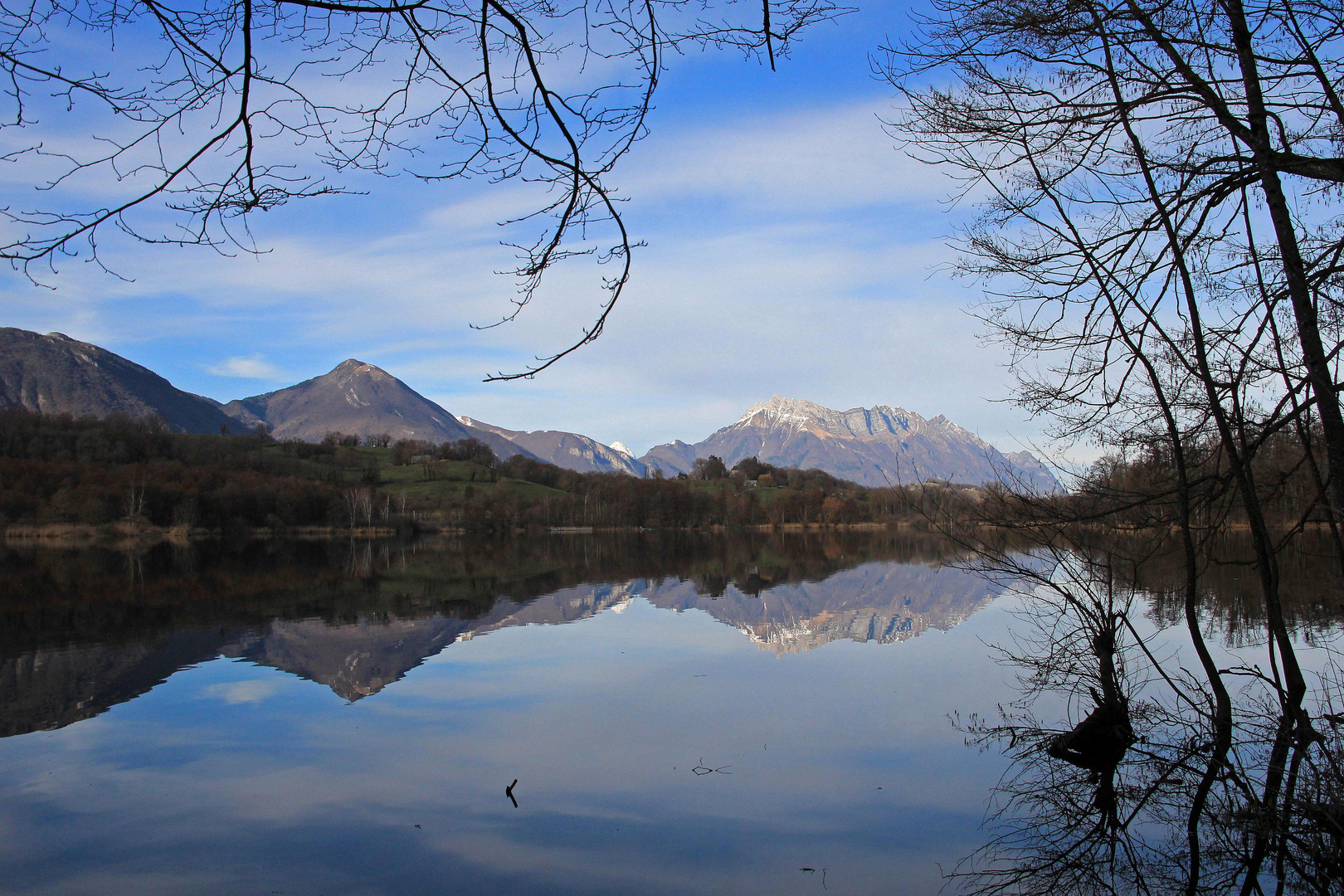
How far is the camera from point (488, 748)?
11.6 m

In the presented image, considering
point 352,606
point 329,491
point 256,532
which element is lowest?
point 352,606

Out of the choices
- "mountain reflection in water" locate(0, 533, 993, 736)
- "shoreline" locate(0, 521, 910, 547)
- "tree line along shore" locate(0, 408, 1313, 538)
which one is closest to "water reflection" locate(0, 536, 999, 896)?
"mountain reflection in water" locate(0, 533, 993, 736)

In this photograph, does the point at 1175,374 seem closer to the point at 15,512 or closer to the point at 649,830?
the point at 649,830

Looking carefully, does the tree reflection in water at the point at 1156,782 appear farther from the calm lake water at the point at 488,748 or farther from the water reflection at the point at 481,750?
the water reflection at the point at 481,750

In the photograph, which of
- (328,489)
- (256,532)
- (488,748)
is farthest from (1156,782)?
(328,489)

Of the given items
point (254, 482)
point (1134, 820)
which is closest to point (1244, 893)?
point (1134, 820)

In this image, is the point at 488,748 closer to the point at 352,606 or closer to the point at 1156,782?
the point at 1156,782

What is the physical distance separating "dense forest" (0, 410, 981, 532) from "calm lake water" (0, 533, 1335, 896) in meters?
64.5

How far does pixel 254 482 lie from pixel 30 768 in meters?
107

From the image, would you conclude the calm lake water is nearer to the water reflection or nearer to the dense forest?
the water reflection

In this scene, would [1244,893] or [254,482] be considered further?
[254,482]

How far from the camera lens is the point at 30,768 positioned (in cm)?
1059

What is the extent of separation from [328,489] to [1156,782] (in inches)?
4682

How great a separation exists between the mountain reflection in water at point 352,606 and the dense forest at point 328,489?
Result: 40987 mm
